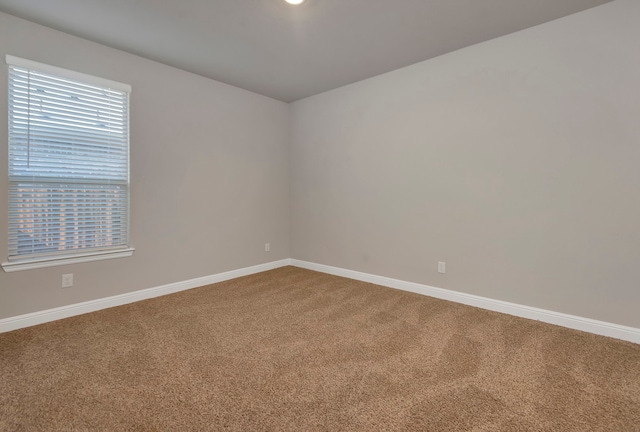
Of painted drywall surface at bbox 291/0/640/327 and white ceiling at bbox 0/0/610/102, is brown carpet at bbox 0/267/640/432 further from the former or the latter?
white ceiling at bbox 0/0/610/102

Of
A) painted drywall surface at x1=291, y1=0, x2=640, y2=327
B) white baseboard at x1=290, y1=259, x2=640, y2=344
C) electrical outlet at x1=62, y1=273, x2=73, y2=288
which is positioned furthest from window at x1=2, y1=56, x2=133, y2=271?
white baseboard at x1=290, y1=259, x2=640, y2=344

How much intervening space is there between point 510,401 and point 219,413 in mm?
1502

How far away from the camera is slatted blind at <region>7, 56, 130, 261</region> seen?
247 centimetres

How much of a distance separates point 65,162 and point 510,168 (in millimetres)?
4007

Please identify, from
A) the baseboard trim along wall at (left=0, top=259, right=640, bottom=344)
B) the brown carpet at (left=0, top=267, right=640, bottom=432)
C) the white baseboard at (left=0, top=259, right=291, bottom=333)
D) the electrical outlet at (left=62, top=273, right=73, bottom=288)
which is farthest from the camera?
the electrical outlet at (left=62, top=273, right=73, bottom=288)

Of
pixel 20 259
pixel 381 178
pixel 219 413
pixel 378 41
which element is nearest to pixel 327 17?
pixel 378 41

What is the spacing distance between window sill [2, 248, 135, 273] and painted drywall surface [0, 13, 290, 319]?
0.18 feet

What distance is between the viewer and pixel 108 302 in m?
2.94

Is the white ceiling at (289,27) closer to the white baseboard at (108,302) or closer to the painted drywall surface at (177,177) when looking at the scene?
the painted drywall surface at (177,177)

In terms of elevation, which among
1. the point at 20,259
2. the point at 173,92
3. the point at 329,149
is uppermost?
the point at 173,92

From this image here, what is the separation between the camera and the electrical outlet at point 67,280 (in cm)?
270

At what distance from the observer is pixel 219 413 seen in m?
1.49

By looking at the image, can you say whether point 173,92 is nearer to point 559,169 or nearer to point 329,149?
point 329,149

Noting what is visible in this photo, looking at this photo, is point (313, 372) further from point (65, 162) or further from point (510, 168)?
point (65, 162)
